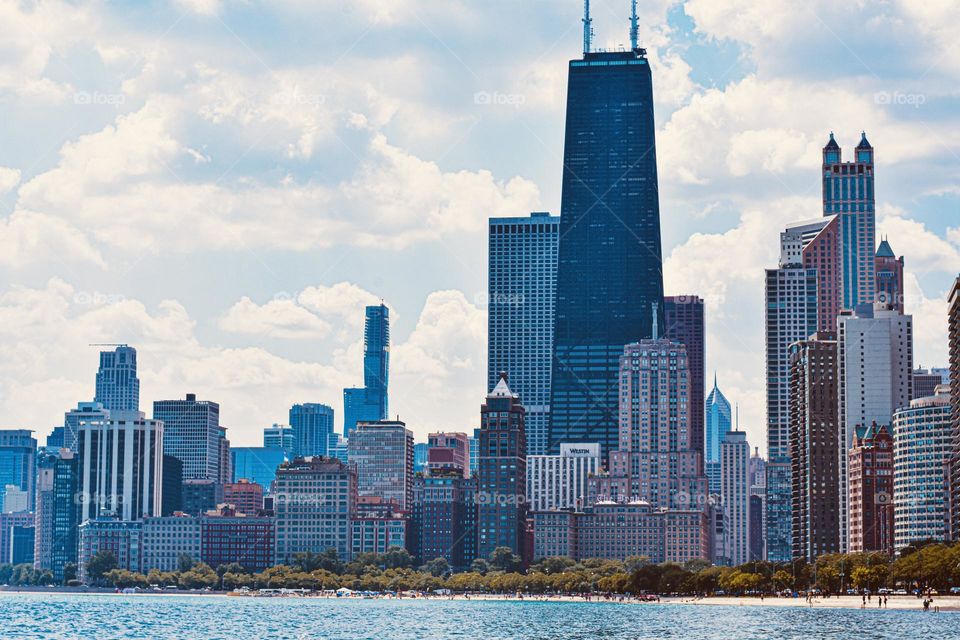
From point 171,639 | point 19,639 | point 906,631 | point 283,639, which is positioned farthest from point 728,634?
point 19,639

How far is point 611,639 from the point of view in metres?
195

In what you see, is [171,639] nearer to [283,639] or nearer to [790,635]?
[283,639]

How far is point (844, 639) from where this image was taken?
7264 inches

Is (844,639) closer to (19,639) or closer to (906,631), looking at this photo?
(906,631)

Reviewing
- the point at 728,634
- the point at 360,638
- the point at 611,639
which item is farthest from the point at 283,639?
the point at 728,634

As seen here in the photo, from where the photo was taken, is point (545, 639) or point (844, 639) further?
point (545, 639)

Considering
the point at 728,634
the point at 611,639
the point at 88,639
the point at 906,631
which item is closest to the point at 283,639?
the point at 88,639

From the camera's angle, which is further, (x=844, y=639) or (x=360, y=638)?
(x=360, y=638)

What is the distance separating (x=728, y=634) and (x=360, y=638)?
4148 centimetres

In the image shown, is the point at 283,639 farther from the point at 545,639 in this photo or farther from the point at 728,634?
the point at 728,634

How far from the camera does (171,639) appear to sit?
7840 inches

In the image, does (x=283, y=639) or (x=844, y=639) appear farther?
(x=283, y=639)

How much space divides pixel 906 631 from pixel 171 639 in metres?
82.3

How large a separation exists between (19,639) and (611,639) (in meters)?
65.5
